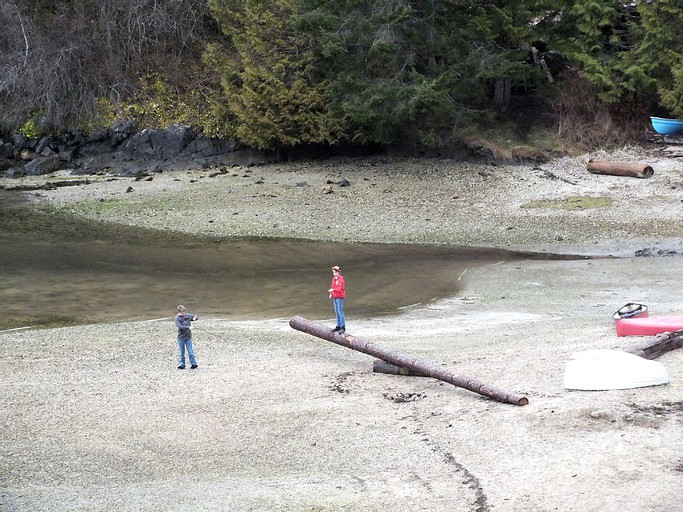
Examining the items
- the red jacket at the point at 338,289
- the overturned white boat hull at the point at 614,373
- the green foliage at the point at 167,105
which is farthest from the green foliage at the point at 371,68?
the overturned white boat hull at the point at 614,373

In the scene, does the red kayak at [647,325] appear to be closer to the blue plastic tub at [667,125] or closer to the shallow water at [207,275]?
the shallow water at [207,275]

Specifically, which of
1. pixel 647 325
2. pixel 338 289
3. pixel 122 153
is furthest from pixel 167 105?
pixel 647 325

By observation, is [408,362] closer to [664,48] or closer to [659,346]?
[659,346]

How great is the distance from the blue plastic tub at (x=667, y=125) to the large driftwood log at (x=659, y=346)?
71.3 ft

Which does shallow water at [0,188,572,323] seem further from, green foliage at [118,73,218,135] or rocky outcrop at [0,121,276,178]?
green foliage at [118,73,218,135]

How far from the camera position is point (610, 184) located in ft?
103

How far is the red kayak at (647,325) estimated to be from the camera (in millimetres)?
15367

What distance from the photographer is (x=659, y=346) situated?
46.0ft

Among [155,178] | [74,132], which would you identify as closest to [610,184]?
[155,178]

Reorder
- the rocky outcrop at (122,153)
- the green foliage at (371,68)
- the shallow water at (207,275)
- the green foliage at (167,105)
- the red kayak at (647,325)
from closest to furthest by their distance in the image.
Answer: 1. the red kayak at (647,325)
2. the shallow water at (207,275)
3. the green foliage at (371,68)
4. the rocky outcrop at (122,153)
5. the green foliage at (167,105)

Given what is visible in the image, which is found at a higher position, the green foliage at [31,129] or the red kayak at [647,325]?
the green foliage at [31,129]

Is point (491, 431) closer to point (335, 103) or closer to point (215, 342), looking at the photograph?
point (215, 342)

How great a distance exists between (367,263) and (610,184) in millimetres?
10307

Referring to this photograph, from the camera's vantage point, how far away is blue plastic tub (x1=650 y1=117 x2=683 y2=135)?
3459cm
